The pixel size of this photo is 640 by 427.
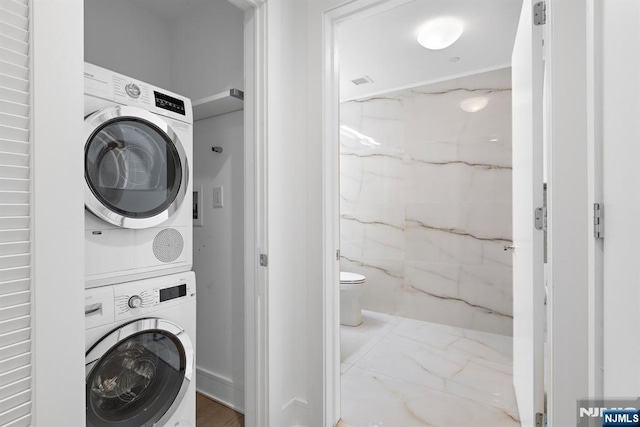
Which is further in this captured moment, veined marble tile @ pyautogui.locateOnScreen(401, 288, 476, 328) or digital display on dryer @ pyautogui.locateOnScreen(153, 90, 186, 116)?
veined marble tile @ pyautogui.locateOnScreen(401, 288, 476, 328)

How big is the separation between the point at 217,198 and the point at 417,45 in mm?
1954

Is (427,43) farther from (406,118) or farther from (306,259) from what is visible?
(306,259)

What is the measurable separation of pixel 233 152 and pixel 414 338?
87.5 inches

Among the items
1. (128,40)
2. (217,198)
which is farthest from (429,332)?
(128,40)

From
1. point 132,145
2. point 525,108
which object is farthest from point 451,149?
point 132,145

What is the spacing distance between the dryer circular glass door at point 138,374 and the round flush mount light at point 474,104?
2.98 meters

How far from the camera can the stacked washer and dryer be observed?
120cm

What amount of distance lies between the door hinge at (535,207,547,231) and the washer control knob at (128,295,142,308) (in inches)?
63.2

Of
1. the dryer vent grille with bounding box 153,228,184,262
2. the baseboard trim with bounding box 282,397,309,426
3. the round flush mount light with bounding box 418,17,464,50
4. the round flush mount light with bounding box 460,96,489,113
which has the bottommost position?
the baseboard trim with bounding box 282,397,309,426

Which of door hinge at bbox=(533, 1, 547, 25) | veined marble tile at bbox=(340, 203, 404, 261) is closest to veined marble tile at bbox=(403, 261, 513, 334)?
veined marble tile at bbox=(340, 203, 404, 261)

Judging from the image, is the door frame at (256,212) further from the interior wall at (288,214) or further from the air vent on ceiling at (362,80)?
the air vent on ceiling at (362,80)

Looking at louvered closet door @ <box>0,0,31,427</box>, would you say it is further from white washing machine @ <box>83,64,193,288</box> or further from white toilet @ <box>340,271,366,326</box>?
white toilet @ <box>340,271,366,326</box>

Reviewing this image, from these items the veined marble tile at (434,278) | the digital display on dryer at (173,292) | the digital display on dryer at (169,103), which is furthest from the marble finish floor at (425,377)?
the digital display on dryer at (169,103)

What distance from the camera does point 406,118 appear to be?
336 centimetres
